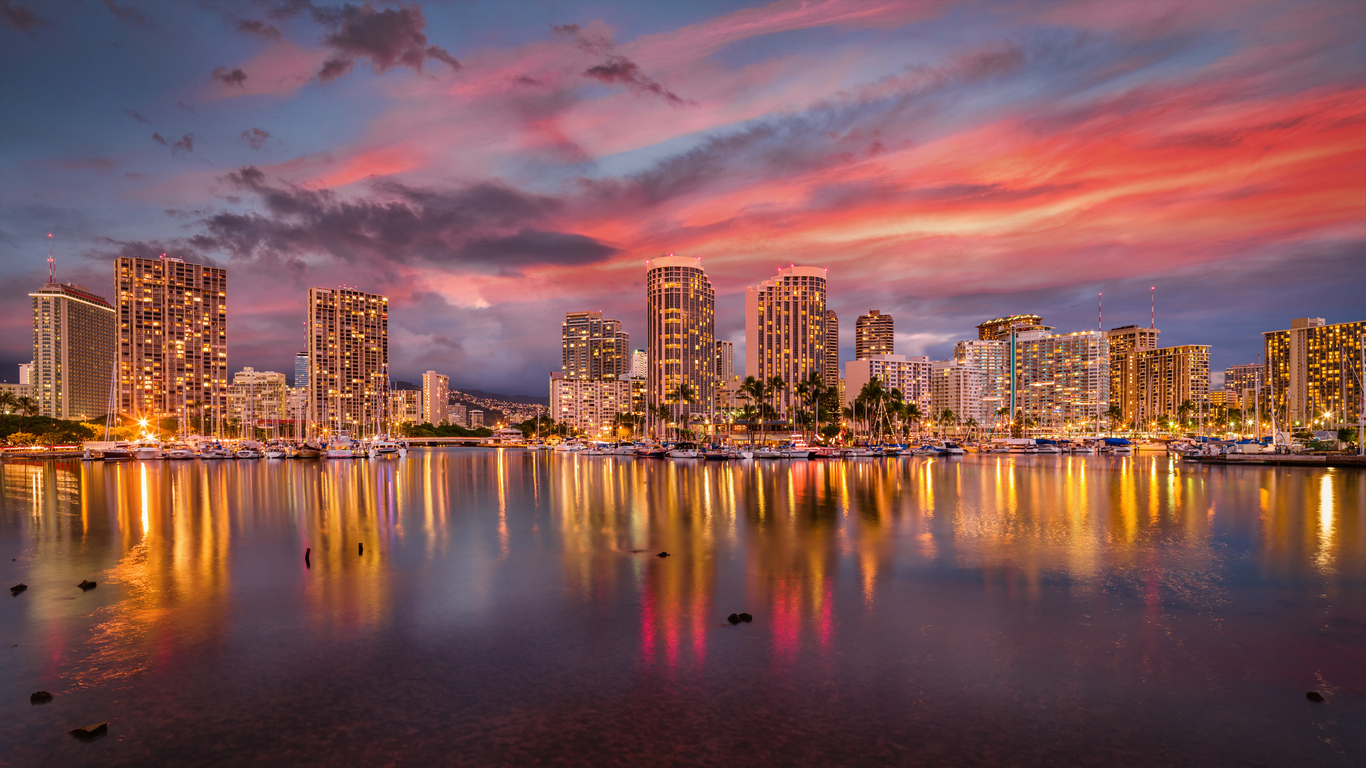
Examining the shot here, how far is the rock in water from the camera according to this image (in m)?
12.0

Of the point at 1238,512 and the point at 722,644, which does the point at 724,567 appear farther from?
the point at 1238,512

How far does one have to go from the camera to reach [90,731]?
12102 mm

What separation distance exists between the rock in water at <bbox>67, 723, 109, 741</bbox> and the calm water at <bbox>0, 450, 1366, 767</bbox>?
145 millimetres

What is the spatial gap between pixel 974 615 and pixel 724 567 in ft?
31.7

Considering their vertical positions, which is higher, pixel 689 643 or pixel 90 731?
pixel 90 731

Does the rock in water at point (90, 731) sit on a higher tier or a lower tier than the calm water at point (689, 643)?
higher

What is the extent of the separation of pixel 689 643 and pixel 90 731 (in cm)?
1206

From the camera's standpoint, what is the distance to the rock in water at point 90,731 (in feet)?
39.5

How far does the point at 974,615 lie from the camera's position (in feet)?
64.2

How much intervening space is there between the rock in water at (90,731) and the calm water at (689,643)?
0.48 ft

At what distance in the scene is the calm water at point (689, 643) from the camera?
12.0 metres

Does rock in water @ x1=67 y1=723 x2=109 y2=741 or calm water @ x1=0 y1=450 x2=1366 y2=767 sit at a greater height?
rock in water @ x1=67 y1=723 x2=109 y2=741

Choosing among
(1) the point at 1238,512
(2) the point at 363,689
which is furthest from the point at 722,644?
(1) the point at 1238,512

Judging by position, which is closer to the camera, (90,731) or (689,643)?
(90,731)
